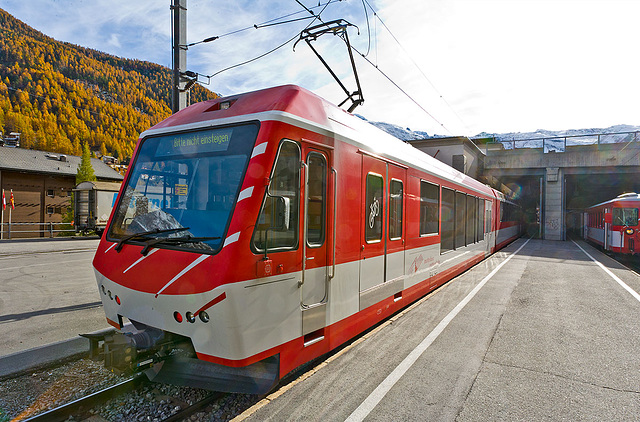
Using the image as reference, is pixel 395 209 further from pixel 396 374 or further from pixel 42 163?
pixel 42 163

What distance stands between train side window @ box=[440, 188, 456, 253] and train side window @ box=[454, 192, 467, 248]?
377 millimetres

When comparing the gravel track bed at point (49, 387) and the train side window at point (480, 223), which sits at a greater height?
the train side window at point (480, 223)

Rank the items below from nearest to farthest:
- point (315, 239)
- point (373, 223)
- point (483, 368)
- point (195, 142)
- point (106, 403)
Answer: point (106, 403)
point (195, 142)
point (315, 239)
point (483, 368)
point (373, 223)

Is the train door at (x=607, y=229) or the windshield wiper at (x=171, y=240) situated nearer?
the windshield wiper at (x=171, y=240)

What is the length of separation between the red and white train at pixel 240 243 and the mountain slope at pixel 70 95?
91.0 m

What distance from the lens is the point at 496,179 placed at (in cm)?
3625

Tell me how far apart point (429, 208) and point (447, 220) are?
5.40ft

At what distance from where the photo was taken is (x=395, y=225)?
6.38 m

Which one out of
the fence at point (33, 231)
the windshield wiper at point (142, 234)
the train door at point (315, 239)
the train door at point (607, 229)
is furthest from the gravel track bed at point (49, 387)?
the fence at point (33, 231)

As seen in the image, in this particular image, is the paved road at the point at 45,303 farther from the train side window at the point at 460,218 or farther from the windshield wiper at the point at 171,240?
the train side window at the point at 460,218

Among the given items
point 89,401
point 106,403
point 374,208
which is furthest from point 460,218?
point 89,401

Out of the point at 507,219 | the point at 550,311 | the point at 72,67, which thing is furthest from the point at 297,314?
the point at 72,67

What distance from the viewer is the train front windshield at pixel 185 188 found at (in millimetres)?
3705

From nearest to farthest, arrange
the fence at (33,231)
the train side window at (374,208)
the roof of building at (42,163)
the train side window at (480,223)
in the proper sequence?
the train side window at (374,208) → the train side window at (480,223) → the fence at (33,231) → the roof of building at (42,163)
